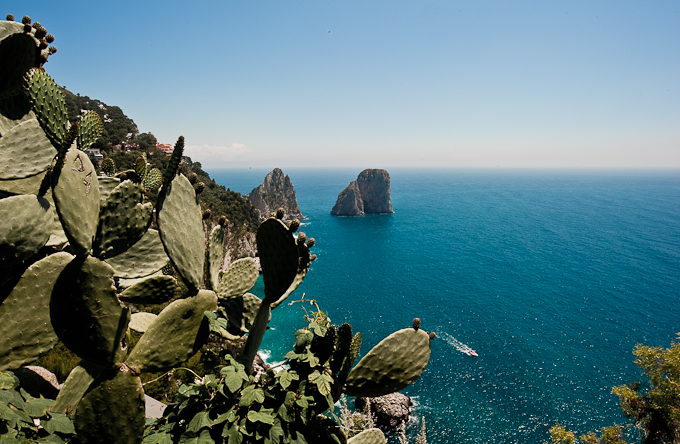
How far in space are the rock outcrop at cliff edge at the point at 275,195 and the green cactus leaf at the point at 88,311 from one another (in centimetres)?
5707

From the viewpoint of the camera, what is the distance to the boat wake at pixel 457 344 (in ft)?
74.9

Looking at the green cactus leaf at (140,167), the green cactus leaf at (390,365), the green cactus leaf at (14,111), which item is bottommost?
the green cactus leaf at (390,365)

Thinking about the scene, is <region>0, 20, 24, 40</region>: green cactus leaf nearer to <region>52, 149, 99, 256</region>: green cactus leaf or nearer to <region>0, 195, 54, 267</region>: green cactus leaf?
<region>0, 195, 54, 267</region>: green cactus leaf

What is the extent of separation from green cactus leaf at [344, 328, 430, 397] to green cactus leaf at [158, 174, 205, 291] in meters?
1.36

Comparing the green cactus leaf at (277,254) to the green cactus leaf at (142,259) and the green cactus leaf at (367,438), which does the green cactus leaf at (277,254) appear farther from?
the green cactus leaf at (142,259)

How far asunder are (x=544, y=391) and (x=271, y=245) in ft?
78.6

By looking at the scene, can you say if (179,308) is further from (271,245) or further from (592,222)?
(592,222)

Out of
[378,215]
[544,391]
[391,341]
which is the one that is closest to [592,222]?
[378,215]

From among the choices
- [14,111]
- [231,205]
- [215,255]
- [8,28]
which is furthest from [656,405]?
[231,205]

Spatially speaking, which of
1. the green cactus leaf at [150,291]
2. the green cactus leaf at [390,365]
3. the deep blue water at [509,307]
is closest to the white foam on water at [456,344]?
the deep blue water at [509,307]

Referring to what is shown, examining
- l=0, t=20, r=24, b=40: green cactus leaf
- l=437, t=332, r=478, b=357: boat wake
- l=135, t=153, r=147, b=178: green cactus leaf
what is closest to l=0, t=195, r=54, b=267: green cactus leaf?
l=135, t=153, r=147, b=178: green cactus leaf

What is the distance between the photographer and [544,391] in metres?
19.3

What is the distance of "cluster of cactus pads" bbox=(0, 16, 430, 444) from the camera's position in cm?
174

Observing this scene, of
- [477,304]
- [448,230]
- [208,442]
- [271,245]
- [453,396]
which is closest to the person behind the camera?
[208,442]
